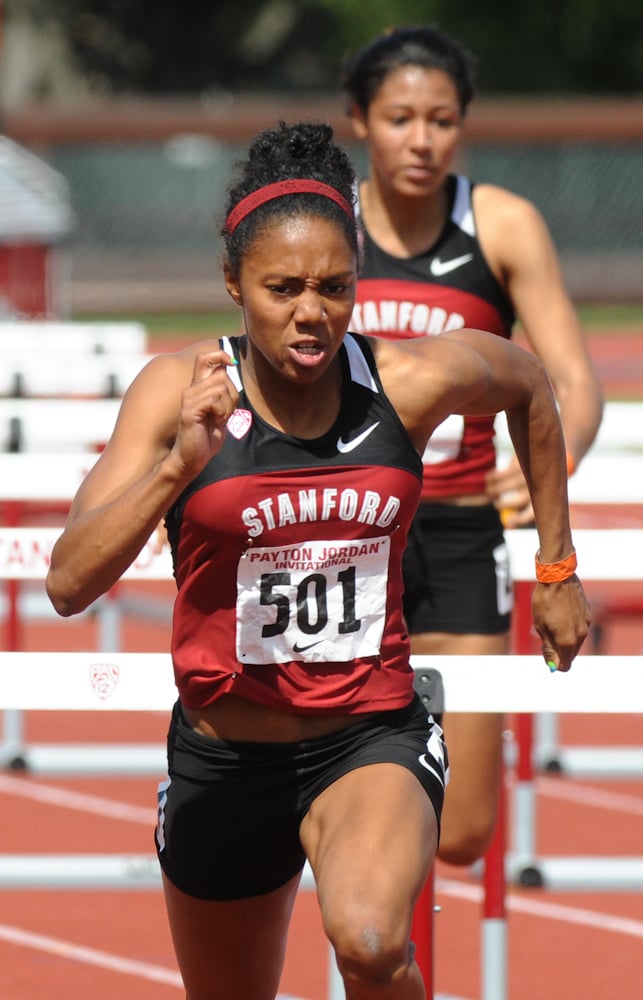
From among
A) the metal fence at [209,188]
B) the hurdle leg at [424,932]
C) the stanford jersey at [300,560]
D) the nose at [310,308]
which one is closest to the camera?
the nose at [310,308]

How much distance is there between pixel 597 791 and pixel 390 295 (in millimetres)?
3342

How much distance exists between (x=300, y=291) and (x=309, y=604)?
1.81ft

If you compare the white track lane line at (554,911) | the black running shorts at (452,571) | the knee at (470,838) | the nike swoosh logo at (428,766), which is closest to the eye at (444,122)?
the black running shorts at (452,571)

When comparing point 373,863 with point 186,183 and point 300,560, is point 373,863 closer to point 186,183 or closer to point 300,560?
point 300,560

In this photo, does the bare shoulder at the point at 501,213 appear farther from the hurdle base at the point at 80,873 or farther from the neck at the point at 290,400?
the hurdle base at the point at 80,873

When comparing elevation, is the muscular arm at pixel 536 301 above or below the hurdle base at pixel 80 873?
above

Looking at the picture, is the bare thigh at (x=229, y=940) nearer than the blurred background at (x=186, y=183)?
Yes

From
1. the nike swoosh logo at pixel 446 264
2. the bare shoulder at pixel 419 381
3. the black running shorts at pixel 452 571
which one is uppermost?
the nike swoosh logo at pixel 446 264

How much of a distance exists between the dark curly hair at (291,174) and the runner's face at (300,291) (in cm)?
2

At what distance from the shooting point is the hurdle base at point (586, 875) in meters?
4.54

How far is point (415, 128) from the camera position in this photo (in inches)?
169

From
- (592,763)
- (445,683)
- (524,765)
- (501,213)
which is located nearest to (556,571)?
(445,683)

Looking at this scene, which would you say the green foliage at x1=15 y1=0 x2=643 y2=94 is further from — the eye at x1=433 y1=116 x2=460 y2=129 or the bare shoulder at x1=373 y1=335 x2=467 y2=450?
the bare shoulder at x1=373 y1=335 x2=467 y2=450

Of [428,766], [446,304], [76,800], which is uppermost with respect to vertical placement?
[446,304]
